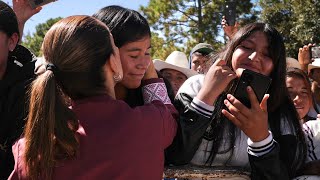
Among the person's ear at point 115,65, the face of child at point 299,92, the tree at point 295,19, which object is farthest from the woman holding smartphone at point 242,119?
the tree at point 295,19

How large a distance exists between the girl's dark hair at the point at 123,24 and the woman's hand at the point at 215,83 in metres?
0.29

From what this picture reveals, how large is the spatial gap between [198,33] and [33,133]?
16.5 metres

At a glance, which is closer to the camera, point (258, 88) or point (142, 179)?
point (142, 179)

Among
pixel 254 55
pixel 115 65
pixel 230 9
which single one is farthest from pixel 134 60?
pixel 230 9

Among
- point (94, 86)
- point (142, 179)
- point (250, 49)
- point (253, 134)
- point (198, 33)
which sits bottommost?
point (198, 33)

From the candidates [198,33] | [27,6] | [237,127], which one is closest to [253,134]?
[237,127]

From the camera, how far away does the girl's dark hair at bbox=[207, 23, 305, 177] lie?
1.78m

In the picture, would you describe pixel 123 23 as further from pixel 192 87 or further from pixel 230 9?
pixel 230 9

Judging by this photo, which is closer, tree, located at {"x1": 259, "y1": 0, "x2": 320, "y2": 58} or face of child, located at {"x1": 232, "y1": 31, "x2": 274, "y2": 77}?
face of child, located at {"x1": 232, "y1": 31, "x2": 274, "y2": 77}

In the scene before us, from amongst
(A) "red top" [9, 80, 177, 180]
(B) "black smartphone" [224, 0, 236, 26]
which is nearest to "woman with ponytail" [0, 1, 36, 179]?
(A) "red top" [9, 80, 177, 180]

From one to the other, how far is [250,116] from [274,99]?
0.33 metres

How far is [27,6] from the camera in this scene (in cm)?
218

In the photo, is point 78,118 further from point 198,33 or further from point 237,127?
point 198,33

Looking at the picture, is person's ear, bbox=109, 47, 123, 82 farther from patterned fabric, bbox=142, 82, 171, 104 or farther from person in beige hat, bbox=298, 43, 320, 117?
person in beige hat, bbox=298, 43, 320, 117
